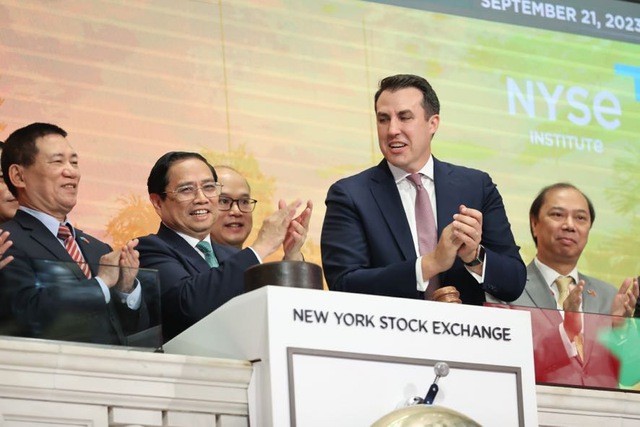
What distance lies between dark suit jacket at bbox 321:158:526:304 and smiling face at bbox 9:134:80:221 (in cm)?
75

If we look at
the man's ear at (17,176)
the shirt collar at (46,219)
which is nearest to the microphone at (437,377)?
the shirt collar at (46,219)

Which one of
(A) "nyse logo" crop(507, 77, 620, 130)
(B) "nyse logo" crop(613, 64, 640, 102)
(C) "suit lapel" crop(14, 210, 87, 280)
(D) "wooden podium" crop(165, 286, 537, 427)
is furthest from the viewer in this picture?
(B) "nyse logo" crop(613, 64, 640, 102)

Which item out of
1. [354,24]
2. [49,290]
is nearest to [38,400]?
[49,290]

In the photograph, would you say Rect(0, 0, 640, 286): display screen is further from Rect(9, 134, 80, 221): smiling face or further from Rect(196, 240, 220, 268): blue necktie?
Rect(196, 240, 220, 268): blue necktie

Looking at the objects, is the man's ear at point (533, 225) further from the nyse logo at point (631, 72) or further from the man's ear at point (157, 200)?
the man's ear at point (157, 200)

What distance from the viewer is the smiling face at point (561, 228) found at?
19.7ft

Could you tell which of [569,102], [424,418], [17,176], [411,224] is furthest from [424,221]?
[569,102]

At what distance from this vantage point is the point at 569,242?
608 centimetres

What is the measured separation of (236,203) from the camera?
19.2 feet

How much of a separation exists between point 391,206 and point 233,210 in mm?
980

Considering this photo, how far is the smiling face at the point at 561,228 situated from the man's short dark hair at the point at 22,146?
178 centimetres

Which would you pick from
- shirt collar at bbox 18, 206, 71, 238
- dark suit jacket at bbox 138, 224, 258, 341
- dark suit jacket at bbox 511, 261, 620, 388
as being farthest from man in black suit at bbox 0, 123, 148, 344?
dark suit jacket at bbox 511, 261, 620, 388

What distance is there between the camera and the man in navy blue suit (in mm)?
4629

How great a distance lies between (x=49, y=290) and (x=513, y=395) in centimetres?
111
